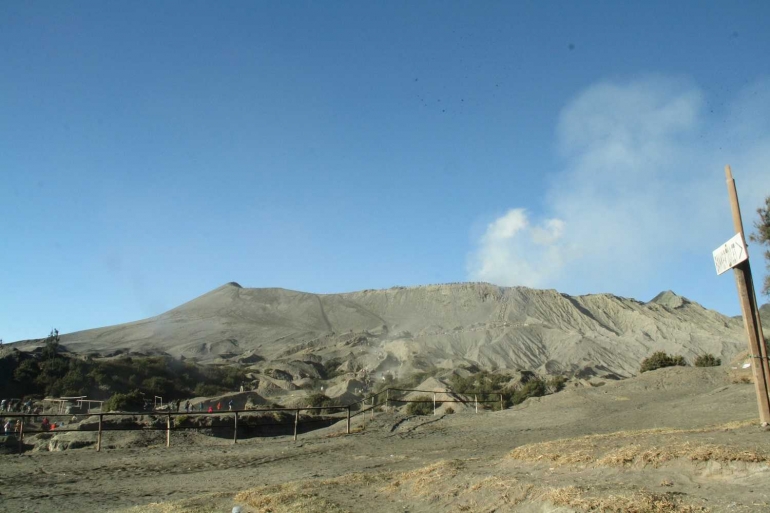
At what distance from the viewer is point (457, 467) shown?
1054cm

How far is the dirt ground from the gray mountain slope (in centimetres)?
4816

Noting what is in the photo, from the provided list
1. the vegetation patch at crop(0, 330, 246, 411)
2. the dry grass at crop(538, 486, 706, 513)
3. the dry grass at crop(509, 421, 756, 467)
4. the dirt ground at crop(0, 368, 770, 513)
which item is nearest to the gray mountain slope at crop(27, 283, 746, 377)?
the vegetation patch at crop(0, 330, 246, 411)

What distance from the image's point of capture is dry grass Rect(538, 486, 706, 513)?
5.82m

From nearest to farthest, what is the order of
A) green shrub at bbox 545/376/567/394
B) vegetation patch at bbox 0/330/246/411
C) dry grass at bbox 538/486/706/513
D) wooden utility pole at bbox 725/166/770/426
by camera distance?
dry grass at bbox 538/486/706/513
wooden utility pole at bbox 725/166/770/426
green shrub at bbox 545/376/567/394
vegetation patch at bbox 0/330/246/411

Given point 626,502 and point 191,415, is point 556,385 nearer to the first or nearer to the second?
point 191,415

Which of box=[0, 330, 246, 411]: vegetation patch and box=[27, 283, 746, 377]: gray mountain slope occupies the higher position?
box=[27, 283, 746, 377]: gray mountain slope

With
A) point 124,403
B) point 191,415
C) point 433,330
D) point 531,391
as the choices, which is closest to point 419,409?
point 531,391

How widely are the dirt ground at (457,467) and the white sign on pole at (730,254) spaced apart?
282 cm

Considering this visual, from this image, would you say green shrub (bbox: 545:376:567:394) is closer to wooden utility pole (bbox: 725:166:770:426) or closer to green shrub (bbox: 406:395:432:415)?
green shrub (bbox: 406:395:432:415)

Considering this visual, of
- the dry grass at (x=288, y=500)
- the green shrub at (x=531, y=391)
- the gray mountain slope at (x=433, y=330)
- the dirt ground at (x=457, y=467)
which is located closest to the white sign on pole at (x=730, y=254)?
the dirt ground at (x=457, y=467)

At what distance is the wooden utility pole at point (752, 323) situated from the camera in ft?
31.8

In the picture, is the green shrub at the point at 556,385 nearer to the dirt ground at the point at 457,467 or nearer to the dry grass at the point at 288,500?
the dirt ground at the point at 457,467

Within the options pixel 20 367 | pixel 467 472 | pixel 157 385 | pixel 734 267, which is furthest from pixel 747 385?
pixel 20 367

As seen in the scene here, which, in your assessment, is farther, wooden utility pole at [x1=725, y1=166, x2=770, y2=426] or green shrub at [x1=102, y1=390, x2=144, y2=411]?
green shrub at [x1=102, y1=390, x2=144, y2=411]
